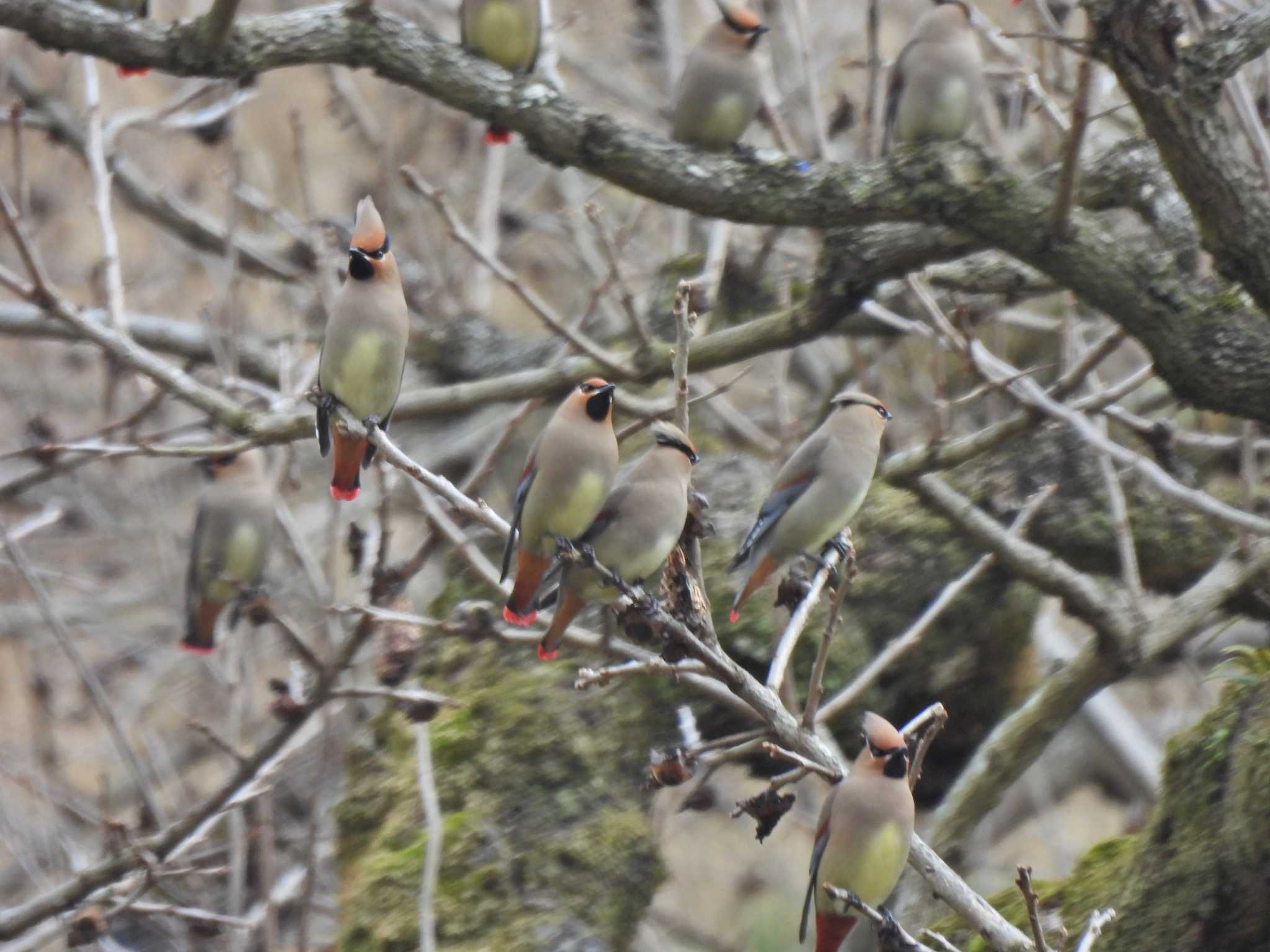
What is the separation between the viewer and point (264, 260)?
6676 mm

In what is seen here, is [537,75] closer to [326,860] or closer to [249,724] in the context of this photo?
[249,724]

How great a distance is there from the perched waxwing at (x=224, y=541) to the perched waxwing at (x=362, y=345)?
2123mm

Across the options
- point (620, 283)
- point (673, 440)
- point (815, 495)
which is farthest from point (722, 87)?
point (673, 440)

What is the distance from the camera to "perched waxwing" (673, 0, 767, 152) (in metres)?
4.94

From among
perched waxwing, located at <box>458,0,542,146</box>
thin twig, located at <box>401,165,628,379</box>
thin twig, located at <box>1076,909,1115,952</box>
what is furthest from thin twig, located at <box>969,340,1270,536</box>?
perched waxwing, located at <box>458,0,542,146</box>

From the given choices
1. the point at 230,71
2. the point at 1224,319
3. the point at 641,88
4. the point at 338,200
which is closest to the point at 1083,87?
the point at 1224,319

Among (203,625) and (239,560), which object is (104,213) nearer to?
(239,560)

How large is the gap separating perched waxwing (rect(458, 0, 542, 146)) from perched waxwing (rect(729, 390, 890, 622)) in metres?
1.56

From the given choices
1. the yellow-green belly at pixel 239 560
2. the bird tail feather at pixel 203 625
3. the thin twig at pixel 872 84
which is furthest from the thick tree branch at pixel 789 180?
the bird tail feather at pixel 203 625

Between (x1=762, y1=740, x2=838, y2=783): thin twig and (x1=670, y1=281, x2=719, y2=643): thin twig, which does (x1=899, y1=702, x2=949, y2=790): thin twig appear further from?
(x1=670, y1=281, x2=719, y2=643): thin twig

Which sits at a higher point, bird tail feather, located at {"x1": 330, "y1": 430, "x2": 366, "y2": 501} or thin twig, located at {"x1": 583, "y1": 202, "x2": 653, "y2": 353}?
thin twig, located at {"x1": 583, "y1": 202, "x2": 653, "y2": 353}

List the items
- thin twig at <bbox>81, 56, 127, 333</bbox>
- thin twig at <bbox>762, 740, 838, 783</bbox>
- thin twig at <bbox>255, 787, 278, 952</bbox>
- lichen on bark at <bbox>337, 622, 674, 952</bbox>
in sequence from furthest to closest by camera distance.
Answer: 1. thin twig at <bbox>81, 56, 127, 333</bbox>
2. lichen on bark at <bbox>337, 622, 674, 952</bbox>
3. thin twig at <bbox>255, 787, 278, 952</bbox>
4. thin twig at <bbox>762, 740, 838, 783</bbox>

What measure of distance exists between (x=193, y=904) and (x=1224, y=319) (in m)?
3.63

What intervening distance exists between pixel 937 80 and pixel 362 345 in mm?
2257
